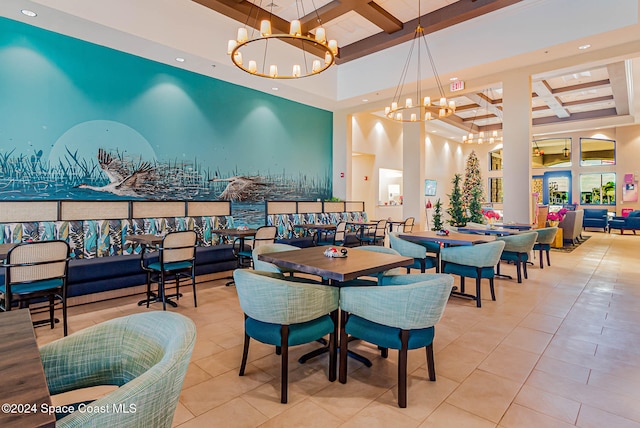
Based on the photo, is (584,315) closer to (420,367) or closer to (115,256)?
(420,367)

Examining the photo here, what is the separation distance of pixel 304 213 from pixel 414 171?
338 centimetres

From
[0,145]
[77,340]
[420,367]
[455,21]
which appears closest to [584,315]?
[420,367]

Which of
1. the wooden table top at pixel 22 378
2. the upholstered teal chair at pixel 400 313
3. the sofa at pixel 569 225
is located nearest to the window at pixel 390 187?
the sofa at pixel 569 225

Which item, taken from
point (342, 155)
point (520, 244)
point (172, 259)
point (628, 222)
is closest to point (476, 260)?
point (520, 244)

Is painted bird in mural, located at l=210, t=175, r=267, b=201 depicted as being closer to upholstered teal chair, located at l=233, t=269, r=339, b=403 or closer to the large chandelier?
the large chandelier

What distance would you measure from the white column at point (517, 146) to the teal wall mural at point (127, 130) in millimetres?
5245

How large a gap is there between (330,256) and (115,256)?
3821 mm

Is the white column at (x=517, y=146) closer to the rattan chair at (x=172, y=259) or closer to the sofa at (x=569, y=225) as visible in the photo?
the sofa at (x=569, y=225)

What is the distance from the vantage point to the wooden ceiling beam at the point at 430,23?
20.5ft

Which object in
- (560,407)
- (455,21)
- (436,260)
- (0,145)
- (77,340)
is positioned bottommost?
(560,407)

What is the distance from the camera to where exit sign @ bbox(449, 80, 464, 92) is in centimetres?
783

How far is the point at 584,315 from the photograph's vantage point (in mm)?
3941

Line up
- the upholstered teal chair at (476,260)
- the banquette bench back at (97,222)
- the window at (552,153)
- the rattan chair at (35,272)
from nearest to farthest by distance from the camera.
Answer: the rattan chair at (35,272) → the upholstered teal chair at (476,260) → the banquette bench back at (97,222) → the window at (552,153)

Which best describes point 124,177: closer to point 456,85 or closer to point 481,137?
point 456,85
